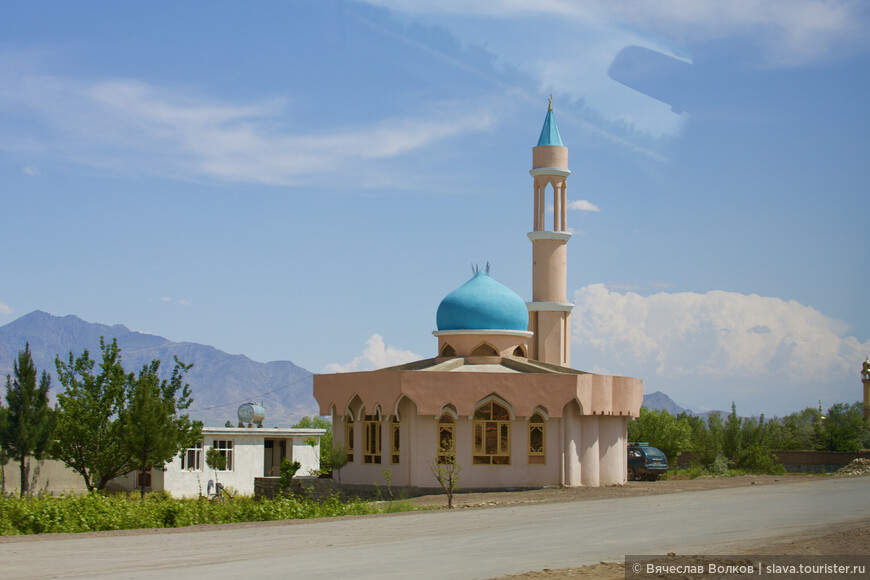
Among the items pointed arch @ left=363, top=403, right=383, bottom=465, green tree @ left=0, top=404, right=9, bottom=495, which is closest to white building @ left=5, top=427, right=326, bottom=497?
green tree @ left=0, top=404, right=9, bottom=495

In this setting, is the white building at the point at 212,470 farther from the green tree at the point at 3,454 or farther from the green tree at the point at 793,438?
the green tree at the point at 793,438

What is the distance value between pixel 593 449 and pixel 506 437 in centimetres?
349

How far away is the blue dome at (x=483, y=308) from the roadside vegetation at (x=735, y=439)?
9725 millimetres

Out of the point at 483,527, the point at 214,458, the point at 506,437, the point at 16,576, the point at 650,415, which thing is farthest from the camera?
the point at 650,415

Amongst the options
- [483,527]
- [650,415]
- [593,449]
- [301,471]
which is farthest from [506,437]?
[650,415]

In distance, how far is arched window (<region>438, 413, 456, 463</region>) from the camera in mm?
32062

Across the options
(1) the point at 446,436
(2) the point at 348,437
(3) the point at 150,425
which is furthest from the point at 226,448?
(1) the point at 446,436

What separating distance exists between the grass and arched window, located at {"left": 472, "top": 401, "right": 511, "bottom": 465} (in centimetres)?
911

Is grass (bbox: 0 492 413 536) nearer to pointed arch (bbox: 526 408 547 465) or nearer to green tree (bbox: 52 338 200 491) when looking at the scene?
green tree (bbox: 52 338 200 491)

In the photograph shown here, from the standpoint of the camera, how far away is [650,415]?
63656 millimetres

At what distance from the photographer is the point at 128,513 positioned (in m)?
20.6

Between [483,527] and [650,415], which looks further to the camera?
[650,415]

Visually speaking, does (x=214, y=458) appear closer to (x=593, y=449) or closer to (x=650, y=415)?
(x=593, y=449)

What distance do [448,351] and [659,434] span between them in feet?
92.2
